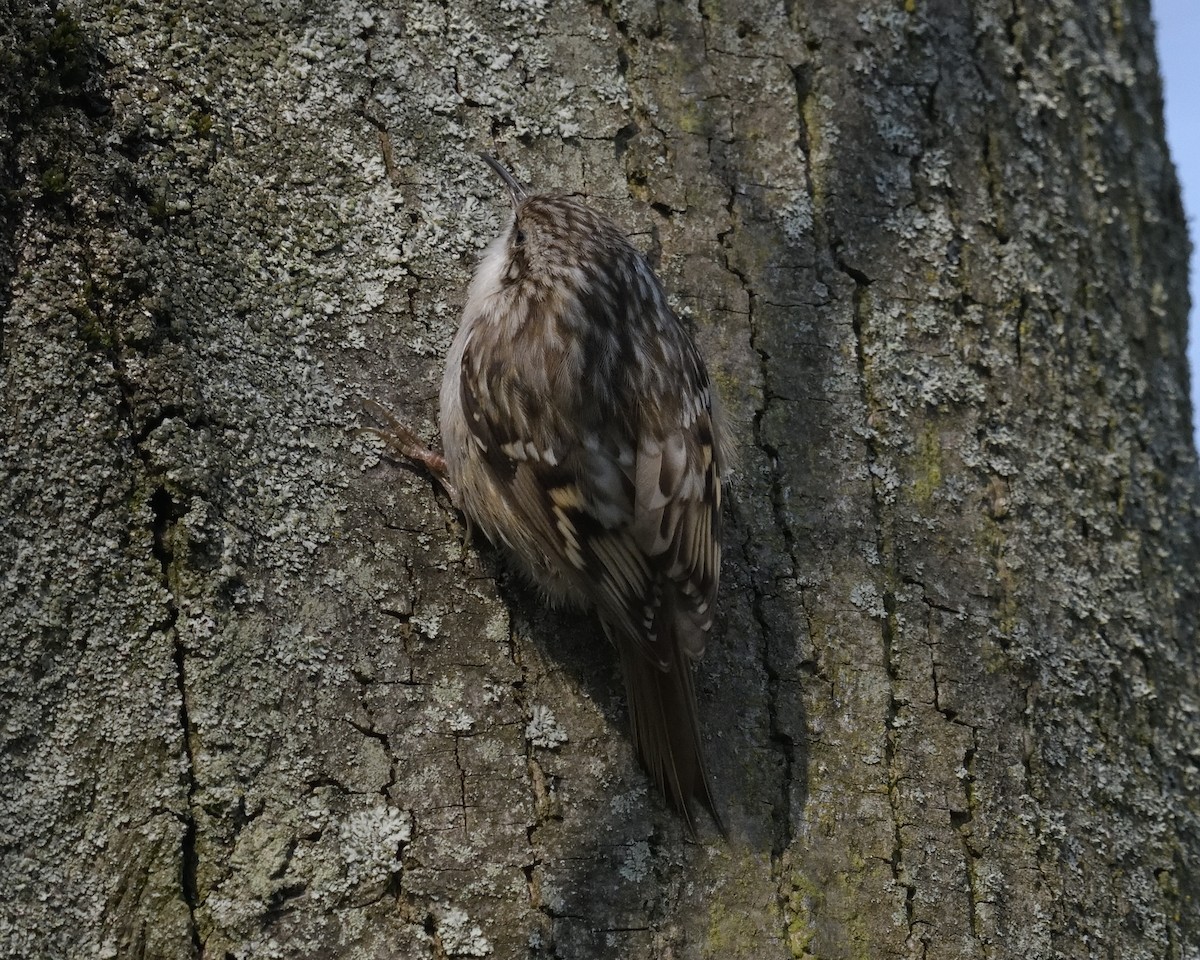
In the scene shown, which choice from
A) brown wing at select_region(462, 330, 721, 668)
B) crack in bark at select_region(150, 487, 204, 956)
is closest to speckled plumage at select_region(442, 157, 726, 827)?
brown wing at select_region(462, 330, 721, 668)

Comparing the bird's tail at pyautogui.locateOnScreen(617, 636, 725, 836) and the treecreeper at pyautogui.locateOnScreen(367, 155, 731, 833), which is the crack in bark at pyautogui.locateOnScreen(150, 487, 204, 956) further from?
the bird's tail at pyautogui.locateOnScreen(617, 636, 725, 836)

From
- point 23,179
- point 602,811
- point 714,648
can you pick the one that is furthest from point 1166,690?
point 23,179

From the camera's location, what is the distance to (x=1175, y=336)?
2.56 metres

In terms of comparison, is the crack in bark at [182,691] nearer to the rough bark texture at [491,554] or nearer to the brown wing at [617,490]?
the rough bark texture at [491,554]

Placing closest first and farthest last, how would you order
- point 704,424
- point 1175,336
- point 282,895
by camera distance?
point 282,895 < point 704,424 < point 1175,336

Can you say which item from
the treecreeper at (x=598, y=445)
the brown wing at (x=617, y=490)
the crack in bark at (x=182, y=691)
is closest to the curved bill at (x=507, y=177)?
the treecreeper at (x=598, y=445)

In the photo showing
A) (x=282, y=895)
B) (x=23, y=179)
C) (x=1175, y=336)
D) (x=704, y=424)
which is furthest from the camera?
(x=1175, y=336)

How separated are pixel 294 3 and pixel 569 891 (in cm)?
139

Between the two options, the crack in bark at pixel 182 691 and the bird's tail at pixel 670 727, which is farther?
the bird's tail at pixel 670 727

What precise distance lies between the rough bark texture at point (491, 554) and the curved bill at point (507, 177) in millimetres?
34

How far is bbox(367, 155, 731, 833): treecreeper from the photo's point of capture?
6.19 ft

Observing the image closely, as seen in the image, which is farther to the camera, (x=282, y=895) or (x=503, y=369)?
(x=503, y=369)

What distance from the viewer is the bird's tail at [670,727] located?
5.76ft

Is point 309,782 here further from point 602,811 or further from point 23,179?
point 23,179
